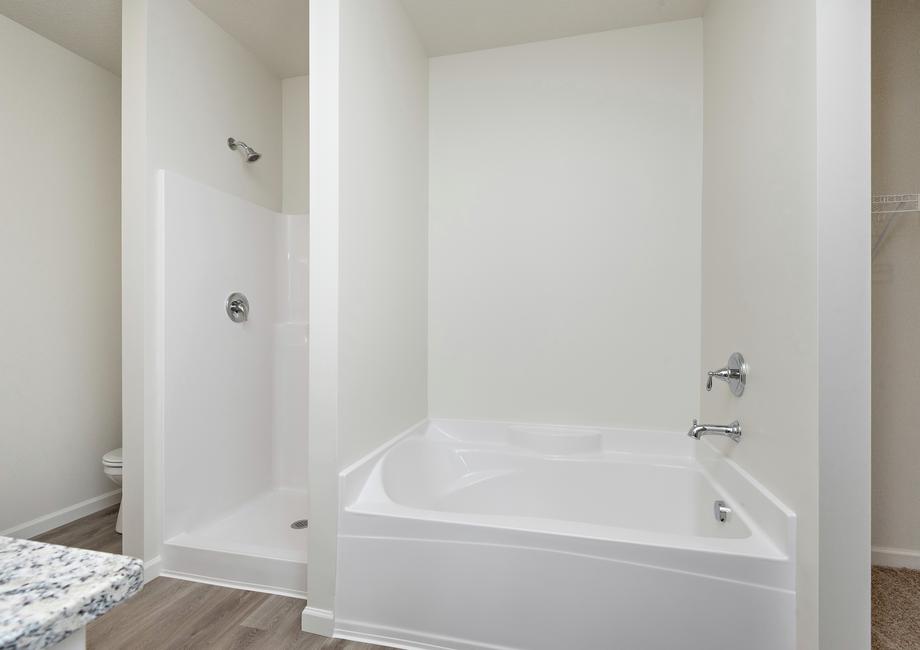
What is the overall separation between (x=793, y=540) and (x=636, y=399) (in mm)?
1062

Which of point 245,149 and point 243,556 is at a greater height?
point 245,149

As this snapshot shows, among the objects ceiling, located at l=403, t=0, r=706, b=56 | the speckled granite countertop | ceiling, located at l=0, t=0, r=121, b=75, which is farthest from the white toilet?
ceiling, located at l=403, t=0, r=706, b=56

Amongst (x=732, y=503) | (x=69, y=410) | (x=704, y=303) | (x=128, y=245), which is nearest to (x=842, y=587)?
(x=732, y=503)

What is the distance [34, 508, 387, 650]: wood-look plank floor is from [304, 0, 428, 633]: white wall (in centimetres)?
12

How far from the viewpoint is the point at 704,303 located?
2.20 m

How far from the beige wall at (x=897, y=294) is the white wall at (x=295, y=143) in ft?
9.31

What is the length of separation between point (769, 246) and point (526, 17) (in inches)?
61.4

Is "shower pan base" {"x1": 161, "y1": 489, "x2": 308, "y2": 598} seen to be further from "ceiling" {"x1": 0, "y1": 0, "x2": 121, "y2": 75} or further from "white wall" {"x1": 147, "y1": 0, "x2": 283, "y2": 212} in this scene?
"ceiling" {"x1": 0, "y1": 0, "x2": 121, "y2": 75}

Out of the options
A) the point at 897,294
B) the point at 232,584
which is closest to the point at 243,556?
the point at 232,584

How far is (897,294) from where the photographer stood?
2.06 meters

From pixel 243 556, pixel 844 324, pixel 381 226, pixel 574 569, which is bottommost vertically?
pixel 243 556

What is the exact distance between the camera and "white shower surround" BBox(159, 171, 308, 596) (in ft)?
6.61

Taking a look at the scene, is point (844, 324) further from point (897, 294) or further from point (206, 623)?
point (206, 623)

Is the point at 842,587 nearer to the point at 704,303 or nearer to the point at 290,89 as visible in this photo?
the point at 704,303
